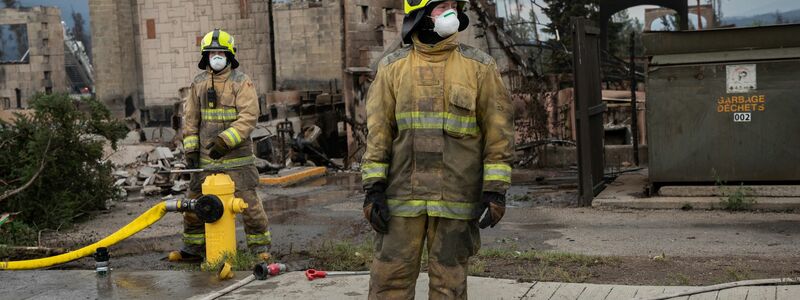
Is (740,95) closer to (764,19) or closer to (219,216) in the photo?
(219,216)

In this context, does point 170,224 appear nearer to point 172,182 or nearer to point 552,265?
point 172,182

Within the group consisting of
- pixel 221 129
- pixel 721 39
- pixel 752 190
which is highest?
pixel 721 39

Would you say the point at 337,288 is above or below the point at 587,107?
below

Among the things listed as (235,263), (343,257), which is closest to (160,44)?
(235,263)

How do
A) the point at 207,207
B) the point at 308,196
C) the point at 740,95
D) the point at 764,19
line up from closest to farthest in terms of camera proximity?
1. the point at 207,207
2. the point at 740,95
3. the point at 308,196
4. the point at 764,19

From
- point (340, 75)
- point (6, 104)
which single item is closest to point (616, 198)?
point (340, 75)

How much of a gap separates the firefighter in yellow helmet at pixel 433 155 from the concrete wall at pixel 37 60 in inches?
1328

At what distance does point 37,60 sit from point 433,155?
3672cm

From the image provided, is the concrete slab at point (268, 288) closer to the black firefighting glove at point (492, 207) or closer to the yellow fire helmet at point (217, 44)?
the black firefighting glove at point (492, 207)

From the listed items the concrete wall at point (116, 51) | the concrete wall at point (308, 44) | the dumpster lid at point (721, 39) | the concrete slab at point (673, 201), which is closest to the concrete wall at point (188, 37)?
the concrete wall at point (308, 44)

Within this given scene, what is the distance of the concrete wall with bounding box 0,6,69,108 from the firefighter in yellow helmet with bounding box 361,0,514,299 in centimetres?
3372

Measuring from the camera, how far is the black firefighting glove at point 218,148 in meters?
7.22

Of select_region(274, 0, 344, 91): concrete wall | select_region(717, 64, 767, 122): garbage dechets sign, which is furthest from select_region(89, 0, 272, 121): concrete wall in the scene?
select_region(717, 64, 767, 122): garbage dechets sign

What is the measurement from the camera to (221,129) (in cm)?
762
